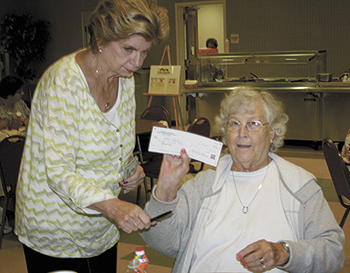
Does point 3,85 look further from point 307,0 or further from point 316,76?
point 307,0

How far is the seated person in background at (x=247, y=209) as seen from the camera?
1676 millimetres

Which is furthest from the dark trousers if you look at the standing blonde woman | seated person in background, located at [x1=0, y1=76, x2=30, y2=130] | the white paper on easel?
the white paper on easel

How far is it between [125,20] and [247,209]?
0.90m

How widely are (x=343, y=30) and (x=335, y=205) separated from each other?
5795 mm

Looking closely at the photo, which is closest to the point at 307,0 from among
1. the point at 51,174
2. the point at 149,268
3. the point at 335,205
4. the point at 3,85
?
the point at 335,205

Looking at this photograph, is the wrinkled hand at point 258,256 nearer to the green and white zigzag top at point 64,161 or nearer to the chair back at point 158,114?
the green and white zigzag top at point 64,161

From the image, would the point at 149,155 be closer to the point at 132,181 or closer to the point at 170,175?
the point at 132,181

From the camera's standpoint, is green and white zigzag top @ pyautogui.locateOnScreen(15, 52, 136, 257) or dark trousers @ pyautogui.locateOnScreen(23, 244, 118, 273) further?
dark trousers @ pyautogui.locateOnScreen(23, 244, 118, 273)

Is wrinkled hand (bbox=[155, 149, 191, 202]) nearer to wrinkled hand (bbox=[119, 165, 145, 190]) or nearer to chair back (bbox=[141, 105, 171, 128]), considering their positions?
wrinkled hand (bbox=[119, 165, 145, 190])

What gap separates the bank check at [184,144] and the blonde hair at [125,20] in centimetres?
39

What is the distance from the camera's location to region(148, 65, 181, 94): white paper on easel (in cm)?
891

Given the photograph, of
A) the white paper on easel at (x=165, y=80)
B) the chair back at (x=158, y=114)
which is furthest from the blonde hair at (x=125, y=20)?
the white paper on easel at (x=165, y=80)

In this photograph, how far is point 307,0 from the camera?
32.8 feet

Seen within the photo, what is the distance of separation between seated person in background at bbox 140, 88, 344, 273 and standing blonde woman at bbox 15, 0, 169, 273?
23cm
